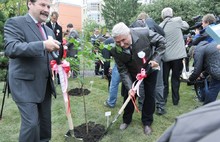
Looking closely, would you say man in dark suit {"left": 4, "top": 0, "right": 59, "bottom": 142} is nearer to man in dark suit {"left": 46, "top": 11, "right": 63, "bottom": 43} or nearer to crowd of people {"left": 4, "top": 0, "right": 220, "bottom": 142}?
crowd of people {"left": 4, "top": 0, "right": 220, "bottom": 142}

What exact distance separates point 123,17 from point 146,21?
37.1m

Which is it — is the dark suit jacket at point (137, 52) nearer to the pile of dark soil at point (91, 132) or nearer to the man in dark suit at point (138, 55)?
the man in dark suit at point (138, 55)

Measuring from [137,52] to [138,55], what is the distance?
7cm

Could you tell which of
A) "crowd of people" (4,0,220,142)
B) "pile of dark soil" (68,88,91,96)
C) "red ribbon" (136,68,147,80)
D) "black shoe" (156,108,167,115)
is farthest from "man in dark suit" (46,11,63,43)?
"red ribbon" (136,68,147,80)

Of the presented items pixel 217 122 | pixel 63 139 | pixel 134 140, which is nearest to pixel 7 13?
pixel 63 139

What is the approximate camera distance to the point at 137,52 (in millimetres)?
3451

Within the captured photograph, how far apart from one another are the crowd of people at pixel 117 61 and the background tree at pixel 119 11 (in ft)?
116

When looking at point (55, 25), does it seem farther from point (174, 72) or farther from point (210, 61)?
point (210, 61)

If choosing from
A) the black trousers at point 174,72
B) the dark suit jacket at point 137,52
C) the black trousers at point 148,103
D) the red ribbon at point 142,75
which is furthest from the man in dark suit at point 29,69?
the black trousers at point 174,72

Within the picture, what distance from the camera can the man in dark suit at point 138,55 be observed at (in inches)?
131

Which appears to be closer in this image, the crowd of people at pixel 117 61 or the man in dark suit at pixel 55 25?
the crowd of people at pixel 117 61

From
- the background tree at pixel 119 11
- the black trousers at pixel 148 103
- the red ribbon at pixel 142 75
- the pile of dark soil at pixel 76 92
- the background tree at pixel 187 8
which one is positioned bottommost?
the pile of dark soil at pixel 76 92

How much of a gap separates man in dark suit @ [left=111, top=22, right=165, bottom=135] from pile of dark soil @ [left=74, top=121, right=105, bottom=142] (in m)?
0.37

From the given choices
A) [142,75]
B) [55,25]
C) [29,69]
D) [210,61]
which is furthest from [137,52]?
[55,25]
